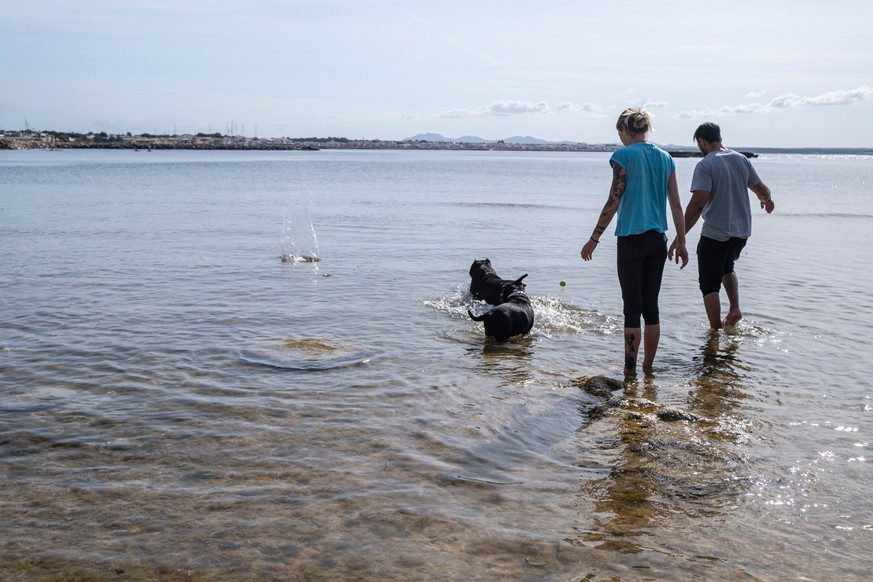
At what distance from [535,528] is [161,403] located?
3.24 meters

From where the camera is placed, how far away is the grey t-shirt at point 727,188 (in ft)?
25.0

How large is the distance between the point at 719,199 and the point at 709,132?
2.24ft

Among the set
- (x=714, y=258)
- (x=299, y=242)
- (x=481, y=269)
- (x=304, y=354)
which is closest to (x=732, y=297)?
(x=714, y=258)

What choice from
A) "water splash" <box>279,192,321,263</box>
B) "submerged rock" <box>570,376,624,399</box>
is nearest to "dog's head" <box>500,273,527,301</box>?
"submerged rock" <box>570,376,624,399</box>

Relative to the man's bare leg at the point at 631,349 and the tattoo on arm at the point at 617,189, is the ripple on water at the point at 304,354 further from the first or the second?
the tattoo on arm at the point at 617,189

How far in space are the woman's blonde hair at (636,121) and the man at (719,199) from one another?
145cm

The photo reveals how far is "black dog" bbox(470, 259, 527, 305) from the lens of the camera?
9211mm

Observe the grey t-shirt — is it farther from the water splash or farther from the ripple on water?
the water splash

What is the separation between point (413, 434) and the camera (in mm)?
5215

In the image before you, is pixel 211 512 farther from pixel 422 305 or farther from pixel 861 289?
pixel 861 289

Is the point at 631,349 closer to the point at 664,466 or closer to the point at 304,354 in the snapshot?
the point at 664,466

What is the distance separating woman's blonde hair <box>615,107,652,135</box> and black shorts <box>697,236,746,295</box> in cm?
203

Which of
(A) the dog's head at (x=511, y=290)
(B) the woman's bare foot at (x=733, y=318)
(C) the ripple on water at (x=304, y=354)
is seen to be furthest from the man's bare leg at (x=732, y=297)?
(C) the ripple on water at (x=304, y=354)

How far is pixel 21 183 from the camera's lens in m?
37.3
